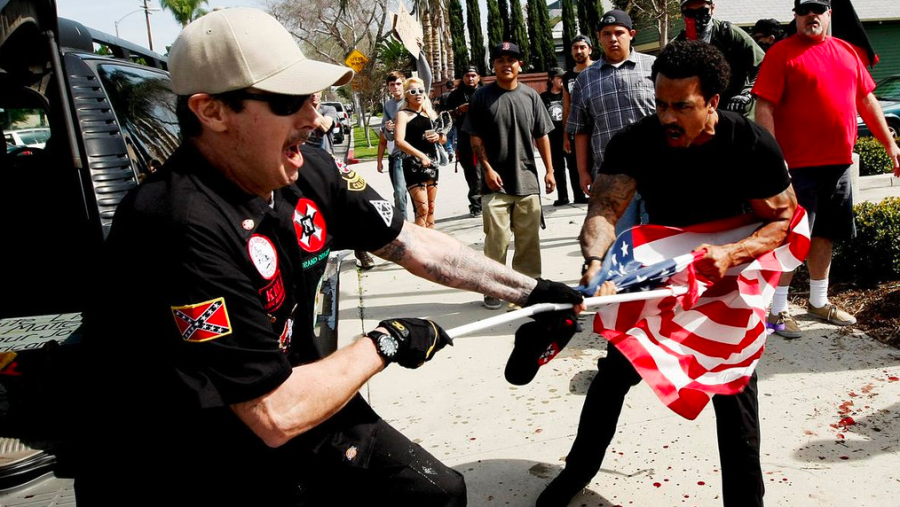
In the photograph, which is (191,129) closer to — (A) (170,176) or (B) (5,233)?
(A) (170,176)

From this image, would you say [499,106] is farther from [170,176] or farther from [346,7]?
[346,7]

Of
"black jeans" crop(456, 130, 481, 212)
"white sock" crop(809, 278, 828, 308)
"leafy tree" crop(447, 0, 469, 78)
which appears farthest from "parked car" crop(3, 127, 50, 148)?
"leafy tree" crop(447, 0, 469, 78)

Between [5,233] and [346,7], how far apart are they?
42820 millimetres

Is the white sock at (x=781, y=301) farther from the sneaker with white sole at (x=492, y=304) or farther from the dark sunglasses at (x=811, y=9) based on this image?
the sneaker with white sole at (x=492, y=304)

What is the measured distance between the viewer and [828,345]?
4387mm

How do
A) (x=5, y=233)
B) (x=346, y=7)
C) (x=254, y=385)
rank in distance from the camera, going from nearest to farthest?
(x=254, y=385) < (x=5, y=233) < (x=346, y=7)

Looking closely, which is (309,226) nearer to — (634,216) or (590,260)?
(590,260)

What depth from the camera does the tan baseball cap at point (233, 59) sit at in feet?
5.66

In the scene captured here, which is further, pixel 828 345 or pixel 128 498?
pixel 828 345

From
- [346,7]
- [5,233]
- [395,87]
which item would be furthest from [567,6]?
[5,233]

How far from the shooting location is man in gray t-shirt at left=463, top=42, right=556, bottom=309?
584 cm

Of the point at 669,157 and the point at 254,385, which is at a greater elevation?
the point at 669,157

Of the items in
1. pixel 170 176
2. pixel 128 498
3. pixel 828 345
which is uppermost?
Answer: pixel 170 176

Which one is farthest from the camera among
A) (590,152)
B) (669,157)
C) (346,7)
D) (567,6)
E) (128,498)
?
(346,7)
